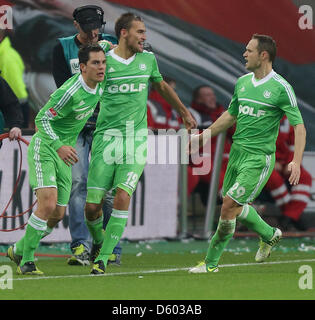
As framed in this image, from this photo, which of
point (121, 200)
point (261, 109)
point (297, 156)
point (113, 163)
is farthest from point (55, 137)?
point (297, 156)

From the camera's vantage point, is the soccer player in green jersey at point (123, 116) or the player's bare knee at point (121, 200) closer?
the player's bare knee at point (121, 200)

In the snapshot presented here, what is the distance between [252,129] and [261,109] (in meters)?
0.21

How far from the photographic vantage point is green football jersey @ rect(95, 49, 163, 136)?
10500 millimetres

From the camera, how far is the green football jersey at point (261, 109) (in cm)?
1042

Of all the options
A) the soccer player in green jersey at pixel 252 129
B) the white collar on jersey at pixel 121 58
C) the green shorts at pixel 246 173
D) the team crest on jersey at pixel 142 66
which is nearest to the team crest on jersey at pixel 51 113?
the white collar on jersey at pixel 121 58

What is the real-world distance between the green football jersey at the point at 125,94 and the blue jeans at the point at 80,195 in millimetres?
1087

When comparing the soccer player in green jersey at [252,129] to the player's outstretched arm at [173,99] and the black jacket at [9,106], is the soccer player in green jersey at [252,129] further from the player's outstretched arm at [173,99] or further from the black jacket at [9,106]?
the black jacket at [9,106]

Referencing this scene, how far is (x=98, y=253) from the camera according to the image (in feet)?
36.3

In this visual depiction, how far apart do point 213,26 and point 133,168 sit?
19.5 ft

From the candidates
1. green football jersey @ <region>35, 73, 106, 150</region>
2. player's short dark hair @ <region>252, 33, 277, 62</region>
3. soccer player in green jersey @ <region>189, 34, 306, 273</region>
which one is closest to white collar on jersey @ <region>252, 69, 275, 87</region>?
soccer player in green jersey @ <region>189, 34, 306, 273</region>

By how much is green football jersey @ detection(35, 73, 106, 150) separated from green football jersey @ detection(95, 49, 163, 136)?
0.26 m

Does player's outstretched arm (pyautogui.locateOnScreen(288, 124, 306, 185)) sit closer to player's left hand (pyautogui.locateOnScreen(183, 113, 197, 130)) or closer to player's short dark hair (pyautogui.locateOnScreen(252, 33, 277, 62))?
player's short dark hair (pyautogui.locateOnScreen(252, 33, 277, 62))
